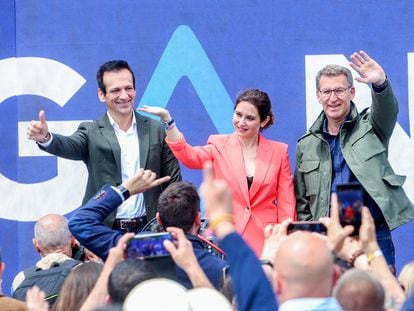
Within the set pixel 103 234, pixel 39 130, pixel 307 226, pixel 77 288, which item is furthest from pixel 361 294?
pixel 39 130

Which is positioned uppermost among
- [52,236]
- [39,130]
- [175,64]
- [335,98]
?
[175,64]

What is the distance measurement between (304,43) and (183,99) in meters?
0.83

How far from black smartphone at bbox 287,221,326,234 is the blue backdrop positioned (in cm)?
215

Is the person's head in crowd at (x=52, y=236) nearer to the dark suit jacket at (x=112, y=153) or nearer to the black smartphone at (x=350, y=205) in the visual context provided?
the dark suit jacket at (x=112, y=153)

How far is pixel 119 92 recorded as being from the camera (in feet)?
17.4

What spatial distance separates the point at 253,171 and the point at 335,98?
23.3 inches

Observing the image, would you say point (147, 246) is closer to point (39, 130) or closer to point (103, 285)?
point (103, 285)

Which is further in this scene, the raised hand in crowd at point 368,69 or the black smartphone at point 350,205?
the raised hand in crowd at point 368,69

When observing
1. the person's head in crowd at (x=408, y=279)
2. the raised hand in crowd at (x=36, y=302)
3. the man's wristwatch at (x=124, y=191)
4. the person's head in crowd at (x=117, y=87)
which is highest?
the person's head in crowd at (x=117, y=87)

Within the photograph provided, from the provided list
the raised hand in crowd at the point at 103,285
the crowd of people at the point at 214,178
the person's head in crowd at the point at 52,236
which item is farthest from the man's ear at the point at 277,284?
the person's head in crowd at the point at 52,236

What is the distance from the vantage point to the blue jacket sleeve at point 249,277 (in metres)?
2.73

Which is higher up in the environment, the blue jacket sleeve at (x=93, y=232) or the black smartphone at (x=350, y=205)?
the black smartphone at (x=350, y=205)

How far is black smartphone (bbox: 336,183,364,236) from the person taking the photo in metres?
3.43

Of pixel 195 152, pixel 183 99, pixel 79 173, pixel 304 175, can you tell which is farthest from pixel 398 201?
pixel 79 173
